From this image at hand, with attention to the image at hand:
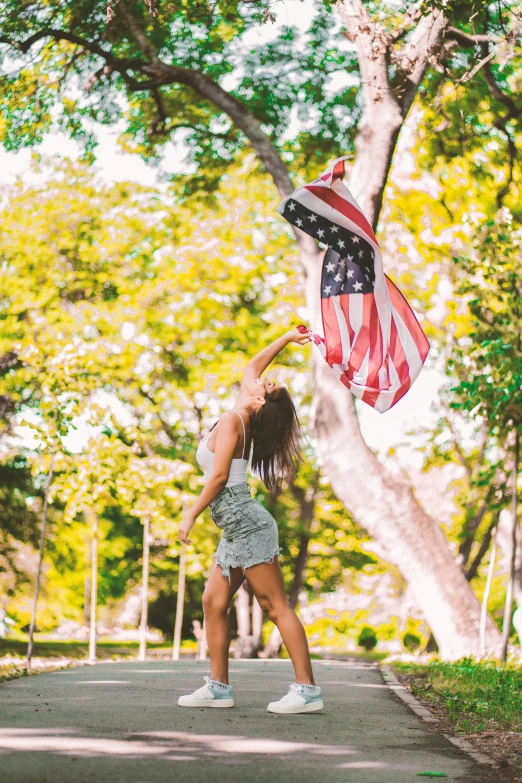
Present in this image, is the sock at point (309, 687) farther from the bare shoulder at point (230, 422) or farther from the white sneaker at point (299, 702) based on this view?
the bare shoulder at point (230, 422)

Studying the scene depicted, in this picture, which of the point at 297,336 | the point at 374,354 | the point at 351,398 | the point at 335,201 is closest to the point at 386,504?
the point at 351,398

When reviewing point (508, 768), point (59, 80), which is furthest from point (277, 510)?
point (508, 768)

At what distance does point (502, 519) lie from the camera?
2028 centimetres

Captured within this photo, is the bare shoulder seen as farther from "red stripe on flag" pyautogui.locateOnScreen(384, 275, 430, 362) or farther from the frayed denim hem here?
"red stripe on flag" pyautogui.locateOnScreen(384, 275, 430, 362)

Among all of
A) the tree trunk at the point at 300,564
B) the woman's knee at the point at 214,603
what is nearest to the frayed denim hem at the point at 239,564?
the woman's knee at the point at 214,603

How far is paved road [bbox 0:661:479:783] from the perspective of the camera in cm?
385

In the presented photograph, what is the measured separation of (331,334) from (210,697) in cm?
442

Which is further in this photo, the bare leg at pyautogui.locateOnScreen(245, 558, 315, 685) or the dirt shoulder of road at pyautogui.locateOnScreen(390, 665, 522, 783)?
the bare leg at pyautogui.locateOnScreen(245, 558, 315, 685)

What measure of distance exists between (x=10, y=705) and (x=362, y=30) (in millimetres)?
10132

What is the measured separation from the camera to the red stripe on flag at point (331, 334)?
9344 millimetres

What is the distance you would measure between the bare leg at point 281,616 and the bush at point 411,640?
27.3 m

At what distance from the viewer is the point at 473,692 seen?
24.0 ft

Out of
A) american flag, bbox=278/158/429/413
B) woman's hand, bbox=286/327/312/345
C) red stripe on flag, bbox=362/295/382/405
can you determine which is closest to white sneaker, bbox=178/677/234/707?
woman's hand, bbox=286/327/312/345

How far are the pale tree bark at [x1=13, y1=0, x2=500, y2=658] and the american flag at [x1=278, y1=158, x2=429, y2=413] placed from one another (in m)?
3.13
